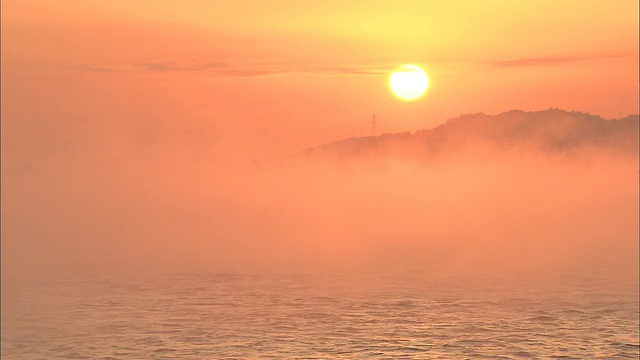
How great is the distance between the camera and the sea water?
141ft

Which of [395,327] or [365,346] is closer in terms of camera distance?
[365,346]

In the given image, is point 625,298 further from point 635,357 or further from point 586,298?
point 635,357

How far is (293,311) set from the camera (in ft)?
182

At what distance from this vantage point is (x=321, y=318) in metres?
52.6

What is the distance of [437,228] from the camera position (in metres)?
142

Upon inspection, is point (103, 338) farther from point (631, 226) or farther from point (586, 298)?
point (631, 226)

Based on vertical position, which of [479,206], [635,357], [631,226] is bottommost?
[635,357]

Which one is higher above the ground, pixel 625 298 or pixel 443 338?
pixel 625 298

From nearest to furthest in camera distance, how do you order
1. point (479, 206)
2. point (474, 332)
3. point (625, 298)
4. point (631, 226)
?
point (474, 332) → point (625, 298) → point (631, 226) → point (479, 206)

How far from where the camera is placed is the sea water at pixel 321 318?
141ft

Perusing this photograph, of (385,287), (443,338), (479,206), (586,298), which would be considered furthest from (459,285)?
(479,206)

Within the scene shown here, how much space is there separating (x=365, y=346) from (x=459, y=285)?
26.6 m

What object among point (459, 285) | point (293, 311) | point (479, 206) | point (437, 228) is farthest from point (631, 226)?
point (293, 311)

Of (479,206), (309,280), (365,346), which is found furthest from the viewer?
(479,206)
